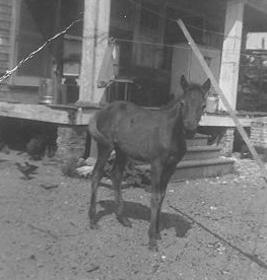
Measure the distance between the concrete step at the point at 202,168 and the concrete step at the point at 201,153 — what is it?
142mm

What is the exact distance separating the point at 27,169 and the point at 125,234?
3.61 m

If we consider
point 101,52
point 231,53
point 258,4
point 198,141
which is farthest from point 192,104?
point 258,4

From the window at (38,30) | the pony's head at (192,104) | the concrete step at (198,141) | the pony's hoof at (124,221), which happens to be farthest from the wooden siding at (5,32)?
the pony's head at (192,104)

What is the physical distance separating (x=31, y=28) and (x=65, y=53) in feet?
3.03

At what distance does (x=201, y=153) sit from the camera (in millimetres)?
10805

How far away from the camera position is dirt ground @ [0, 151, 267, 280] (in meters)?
5.35

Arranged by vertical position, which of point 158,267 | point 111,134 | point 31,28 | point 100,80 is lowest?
point 158,267

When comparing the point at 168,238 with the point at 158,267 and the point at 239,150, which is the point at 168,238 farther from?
the point at 239,150

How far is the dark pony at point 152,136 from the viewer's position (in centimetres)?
569

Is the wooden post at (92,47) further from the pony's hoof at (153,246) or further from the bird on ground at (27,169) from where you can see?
the pony's hoof at (153,246)

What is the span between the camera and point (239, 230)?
698 centimetres

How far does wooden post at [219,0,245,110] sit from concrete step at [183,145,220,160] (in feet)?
8.85

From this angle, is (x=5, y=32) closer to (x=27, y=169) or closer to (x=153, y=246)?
(x=27, y=169)

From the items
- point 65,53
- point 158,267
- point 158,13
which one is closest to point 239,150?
point 158,13
